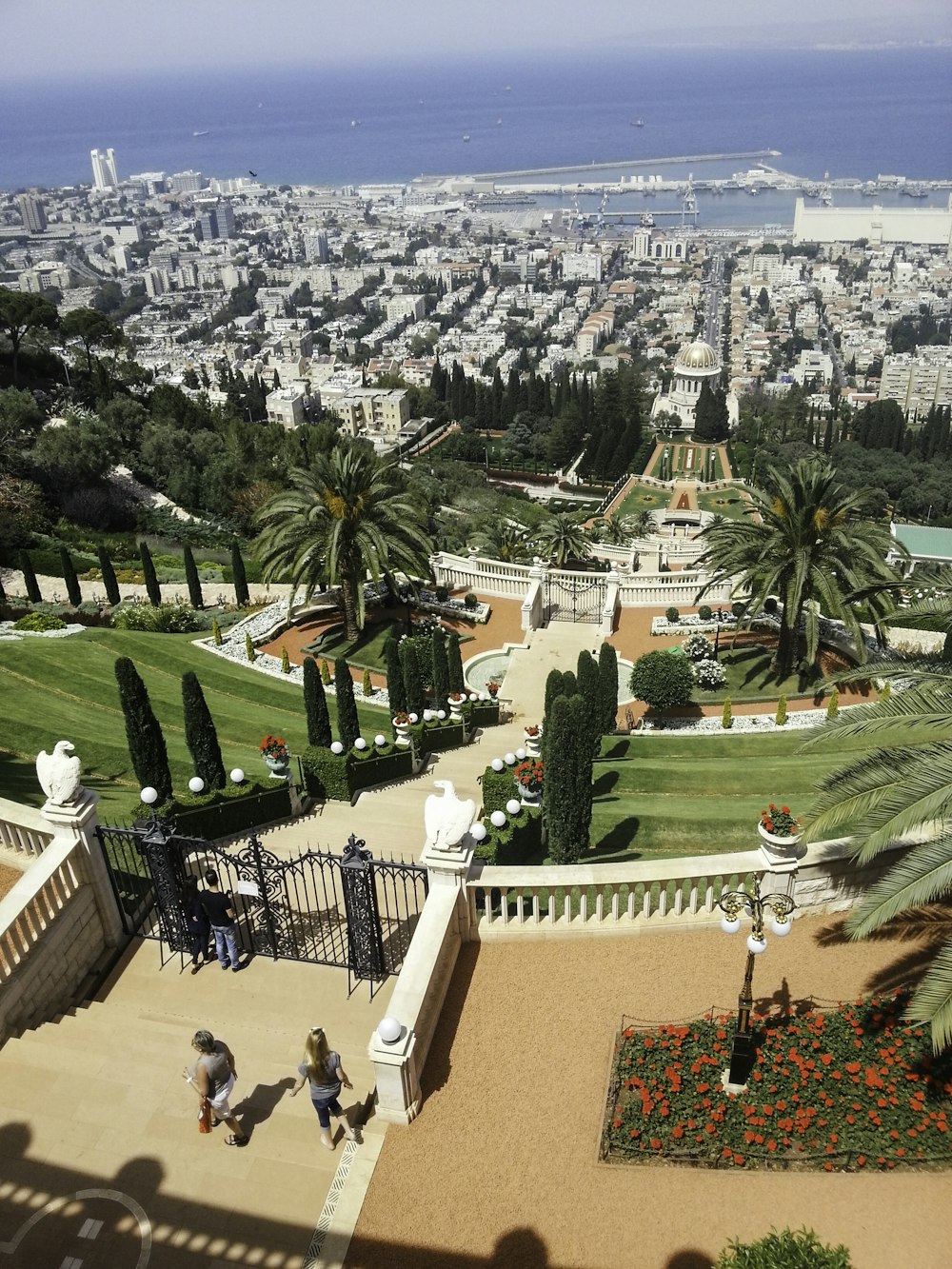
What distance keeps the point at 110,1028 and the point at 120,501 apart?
148 ft

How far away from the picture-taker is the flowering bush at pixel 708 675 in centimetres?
2936

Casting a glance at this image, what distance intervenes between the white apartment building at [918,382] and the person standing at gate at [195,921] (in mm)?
197830

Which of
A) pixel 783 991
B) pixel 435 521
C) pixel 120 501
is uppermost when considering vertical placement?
pixel 783 991

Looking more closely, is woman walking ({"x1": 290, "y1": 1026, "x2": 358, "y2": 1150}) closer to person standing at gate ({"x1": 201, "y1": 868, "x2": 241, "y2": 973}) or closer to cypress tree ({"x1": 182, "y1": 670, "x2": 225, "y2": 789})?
person standing at gate ({"x1": 201, "y1": 868, "x2": 241, "y2": 973})

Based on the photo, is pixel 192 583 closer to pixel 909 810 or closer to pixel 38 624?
pixel 38 624

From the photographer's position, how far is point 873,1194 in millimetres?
9602

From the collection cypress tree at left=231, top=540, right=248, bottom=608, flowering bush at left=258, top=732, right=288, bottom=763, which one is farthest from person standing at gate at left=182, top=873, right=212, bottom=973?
cypress tree at left=231, top=540, right=248, bottom=608

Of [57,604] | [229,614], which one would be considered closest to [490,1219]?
[229,614]

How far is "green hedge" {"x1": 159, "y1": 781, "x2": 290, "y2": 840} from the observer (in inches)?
675

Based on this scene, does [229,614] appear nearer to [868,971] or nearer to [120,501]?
[120,501]

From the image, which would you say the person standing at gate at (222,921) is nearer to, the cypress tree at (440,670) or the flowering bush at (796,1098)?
the flowering bush at (796,1098)

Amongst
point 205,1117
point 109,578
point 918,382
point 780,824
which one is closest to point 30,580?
point 109,578

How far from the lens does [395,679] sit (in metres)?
25.6

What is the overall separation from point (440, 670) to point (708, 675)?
29.5 feet
